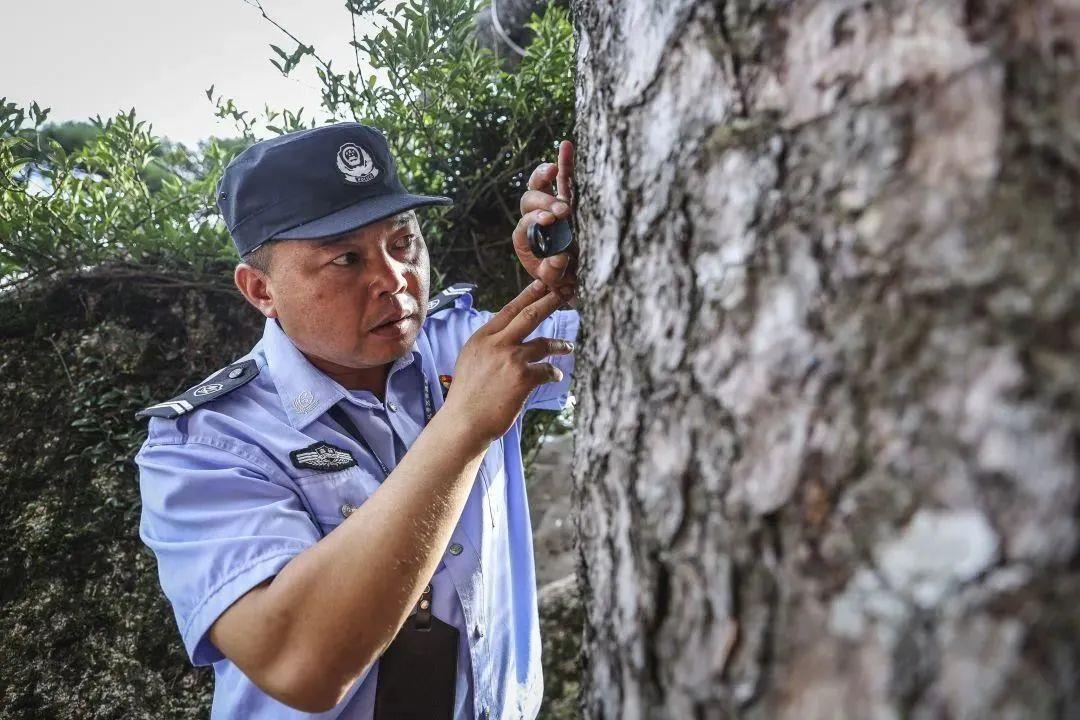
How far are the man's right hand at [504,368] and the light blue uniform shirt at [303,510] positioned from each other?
487mm

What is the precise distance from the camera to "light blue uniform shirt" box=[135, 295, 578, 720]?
1.57 m

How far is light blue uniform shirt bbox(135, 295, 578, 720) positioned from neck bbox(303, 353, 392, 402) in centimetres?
4

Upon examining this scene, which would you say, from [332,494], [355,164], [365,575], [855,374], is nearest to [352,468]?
[332,494]

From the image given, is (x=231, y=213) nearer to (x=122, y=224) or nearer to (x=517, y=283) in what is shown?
(x=122, y=224)

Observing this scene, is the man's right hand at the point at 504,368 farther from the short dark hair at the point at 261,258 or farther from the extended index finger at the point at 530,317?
the short dark hair at the point at 261,258

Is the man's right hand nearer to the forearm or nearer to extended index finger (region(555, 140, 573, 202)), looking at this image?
the forearm

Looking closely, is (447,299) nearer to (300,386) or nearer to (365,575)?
(300,386)

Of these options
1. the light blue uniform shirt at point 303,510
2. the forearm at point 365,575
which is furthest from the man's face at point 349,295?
the forearm at point 365,575

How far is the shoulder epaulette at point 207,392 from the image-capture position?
181 cm

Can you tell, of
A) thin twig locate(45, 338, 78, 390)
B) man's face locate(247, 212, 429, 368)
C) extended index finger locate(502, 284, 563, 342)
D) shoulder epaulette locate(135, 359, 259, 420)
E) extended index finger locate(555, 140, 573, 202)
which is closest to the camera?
extended index finger locate(555, 140, 573, 202)

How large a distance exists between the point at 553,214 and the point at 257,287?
1.07 meters

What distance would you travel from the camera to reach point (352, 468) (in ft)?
6.25

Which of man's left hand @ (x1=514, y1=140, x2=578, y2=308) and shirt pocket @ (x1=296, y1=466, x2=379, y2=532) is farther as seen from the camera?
shirt pocket @ (x1=296, y1=466, x2=379, y2=532)

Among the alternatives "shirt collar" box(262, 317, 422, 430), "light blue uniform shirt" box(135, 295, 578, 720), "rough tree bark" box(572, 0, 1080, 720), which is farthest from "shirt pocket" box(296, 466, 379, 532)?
"rough tree bark" box(572, 0, 1080, 720)
